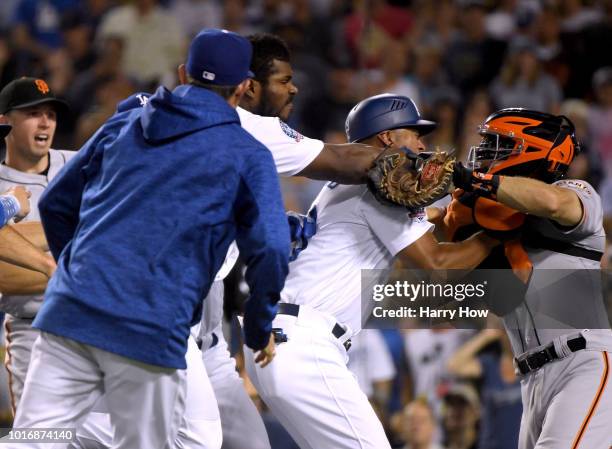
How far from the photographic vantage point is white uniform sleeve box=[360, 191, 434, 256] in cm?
445

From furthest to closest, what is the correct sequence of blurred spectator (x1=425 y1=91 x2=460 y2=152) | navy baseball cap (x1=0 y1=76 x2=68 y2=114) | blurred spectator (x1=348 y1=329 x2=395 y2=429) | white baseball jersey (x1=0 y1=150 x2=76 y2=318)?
blurred spectator (x1=425 y1=91 x2=460 y2=152) → blurred spectator (x1=348 y1=329 x2=395 y2=429) → navy baseball cap (x1=0 y1=76 x2=68 y2=114) → white baseball jersey (x1=0 y1=150 x2=76 y2=318)

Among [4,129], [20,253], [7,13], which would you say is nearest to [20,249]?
[20,253]

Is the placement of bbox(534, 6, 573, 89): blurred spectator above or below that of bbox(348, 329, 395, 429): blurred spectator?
above

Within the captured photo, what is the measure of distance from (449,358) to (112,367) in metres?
3.53

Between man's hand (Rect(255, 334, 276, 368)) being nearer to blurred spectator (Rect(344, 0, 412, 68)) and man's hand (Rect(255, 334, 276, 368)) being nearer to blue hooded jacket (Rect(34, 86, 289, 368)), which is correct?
blue hooded jacket (Rect(34, 86, 289, 368))

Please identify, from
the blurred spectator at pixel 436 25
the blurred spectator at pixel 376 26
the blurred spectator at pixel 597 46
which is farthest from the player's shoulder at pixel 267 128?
the blurred spectator at pixel 597 46

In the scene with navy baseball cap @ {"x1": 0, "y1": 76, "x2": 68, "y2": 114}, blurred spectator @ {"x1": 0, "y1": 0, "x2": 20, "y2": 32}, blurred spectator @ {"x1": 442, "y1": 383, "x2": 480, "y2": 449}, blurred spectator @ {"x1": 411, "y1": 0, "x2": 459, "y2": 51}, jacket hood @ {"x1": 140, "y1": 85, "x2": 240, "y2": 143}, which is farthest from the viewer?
blurred spectator @ {"x1": 0, "y1": 0, "x2": 20, "y2": 32}

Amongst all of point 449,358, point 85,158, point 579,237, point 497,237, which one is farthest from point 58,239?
point 449,358

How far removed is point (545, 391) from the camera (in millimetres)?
4598

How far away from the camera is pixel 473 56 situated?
30.8ft

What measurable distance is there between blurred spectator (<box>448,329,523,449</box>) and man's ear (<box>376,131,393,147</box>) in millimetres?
2218

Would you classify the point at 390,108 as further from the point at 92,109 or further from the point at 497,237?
the point at 92,109

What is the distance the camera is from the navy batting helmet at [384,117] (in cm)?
471

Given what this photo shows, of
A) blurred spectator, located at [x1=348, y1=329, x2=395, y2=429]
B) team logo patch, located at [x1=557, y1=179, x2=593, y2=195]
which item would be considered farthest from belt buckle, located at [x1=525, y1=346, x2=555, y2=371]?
blurred spectator, located at [x1=348, y1=329, x2=395, y2=429]
